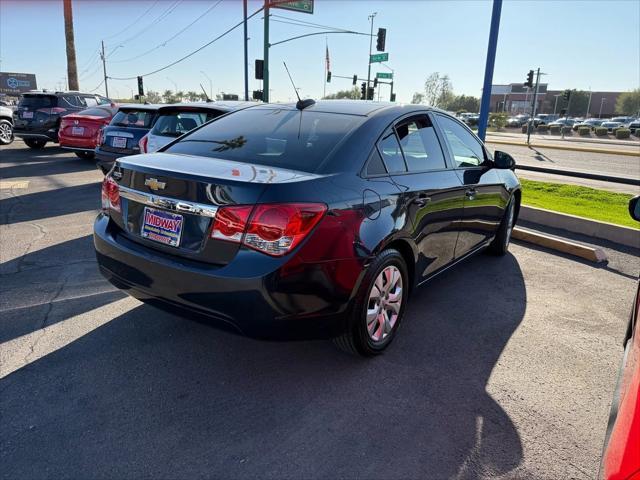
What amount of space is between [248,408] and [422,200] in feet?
6.01

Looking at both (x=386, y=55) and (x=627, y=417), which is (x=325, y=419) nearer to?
(x=627, y=417)

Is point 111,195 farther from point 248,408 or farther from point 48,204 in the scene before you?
point 48,204

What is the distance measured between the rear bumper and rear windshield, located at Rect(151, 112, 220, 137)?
15.3 ft

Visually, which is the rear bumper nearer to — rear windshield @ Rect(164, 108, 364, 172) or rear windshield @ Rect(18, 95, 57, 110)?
rear windshield @ Rect(164, 108, 364, 172)

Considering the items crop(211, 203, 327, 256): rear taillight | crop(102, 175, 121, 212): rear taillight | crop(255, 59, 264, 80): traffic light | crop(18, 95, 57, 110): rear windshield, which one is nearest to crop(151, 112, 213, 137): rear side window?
crop(102, 175, 121, 212): rear taillight

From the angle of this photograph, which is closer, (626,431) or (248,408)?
(626,431)

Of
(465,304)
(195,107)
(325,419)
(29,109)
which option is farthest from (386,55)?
(325,419)

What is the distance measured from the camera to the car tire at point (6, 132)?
1558cm

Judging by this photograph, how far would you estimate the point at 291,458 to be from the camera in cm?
230

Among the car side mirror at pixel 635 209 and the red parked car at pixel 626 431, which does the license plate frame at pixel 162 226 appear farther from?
the car side mirror at pixel 635 209

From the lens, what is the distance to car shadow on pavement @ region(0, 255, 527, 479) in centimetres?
226

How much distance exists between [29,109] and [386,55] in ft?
72.0

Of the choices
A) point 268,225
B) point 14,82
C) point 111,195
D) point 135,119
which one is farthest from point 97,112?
point 14,82

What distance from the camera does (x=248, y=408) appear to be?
267cm
